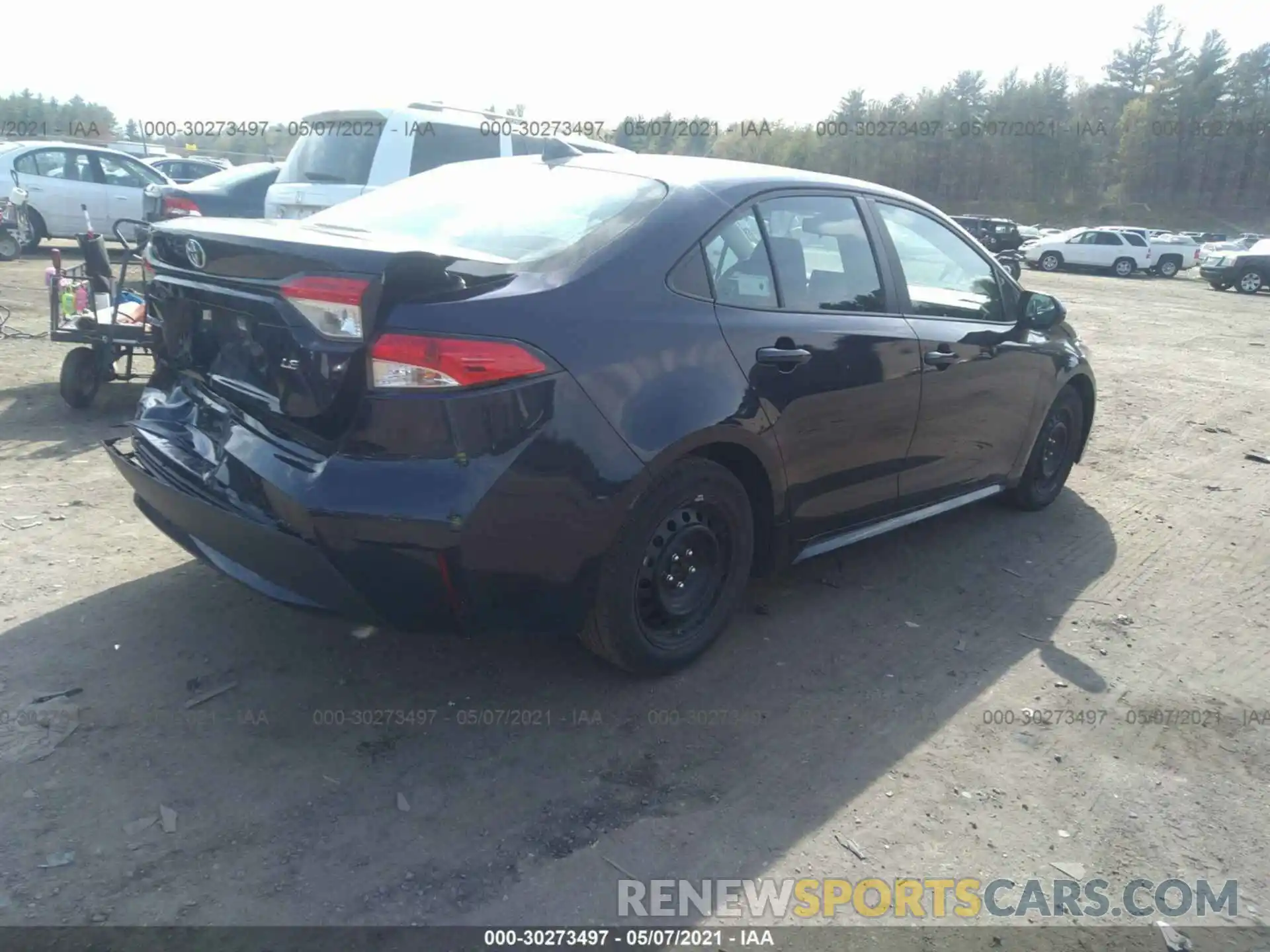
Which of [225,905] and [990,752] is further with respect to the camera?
[990,752]

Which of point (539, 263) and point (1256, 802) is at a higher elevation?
point (539, 263)

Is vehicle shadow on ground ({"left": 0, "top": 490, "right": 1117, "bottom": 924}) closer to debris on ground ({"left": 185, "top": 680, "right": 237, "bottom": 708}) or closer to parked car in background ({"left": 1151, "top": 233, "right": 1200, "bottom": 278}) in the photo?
debris on ground ({"left": 185, "top": 680, "right": 237, "bottom": 708})

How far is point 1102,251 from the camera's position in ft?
111

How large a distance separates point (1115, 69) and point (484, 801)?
82.8 m

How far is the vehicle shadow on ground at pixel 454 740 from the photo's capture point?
2.59 meters

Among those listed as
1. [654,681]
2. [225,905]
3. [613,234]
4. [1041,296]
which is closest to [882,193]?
[1041,296]

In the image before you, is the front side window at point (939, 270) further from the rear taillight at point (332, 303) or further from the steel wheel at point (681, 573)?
the rear taillight at point (332, 303)

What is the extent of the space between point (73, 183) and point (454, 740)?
15294mm

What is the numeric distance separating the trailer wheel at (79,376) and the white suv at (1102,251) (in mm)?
33841

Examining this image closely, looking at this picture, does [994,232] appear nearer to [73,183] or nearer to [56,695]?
[73,183]

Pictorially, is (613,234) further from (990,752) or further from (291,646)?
(990,752)

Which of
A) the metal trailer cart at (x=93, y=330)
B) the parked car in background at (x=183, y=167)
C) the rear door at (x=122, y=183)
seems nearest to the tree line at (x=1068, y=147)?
the parked car in background at (x=183, y=167)

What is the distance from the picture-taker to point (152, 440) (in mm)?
3467

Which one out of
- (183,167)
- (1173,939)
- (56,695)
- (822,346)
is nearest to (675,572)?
(822,346)
